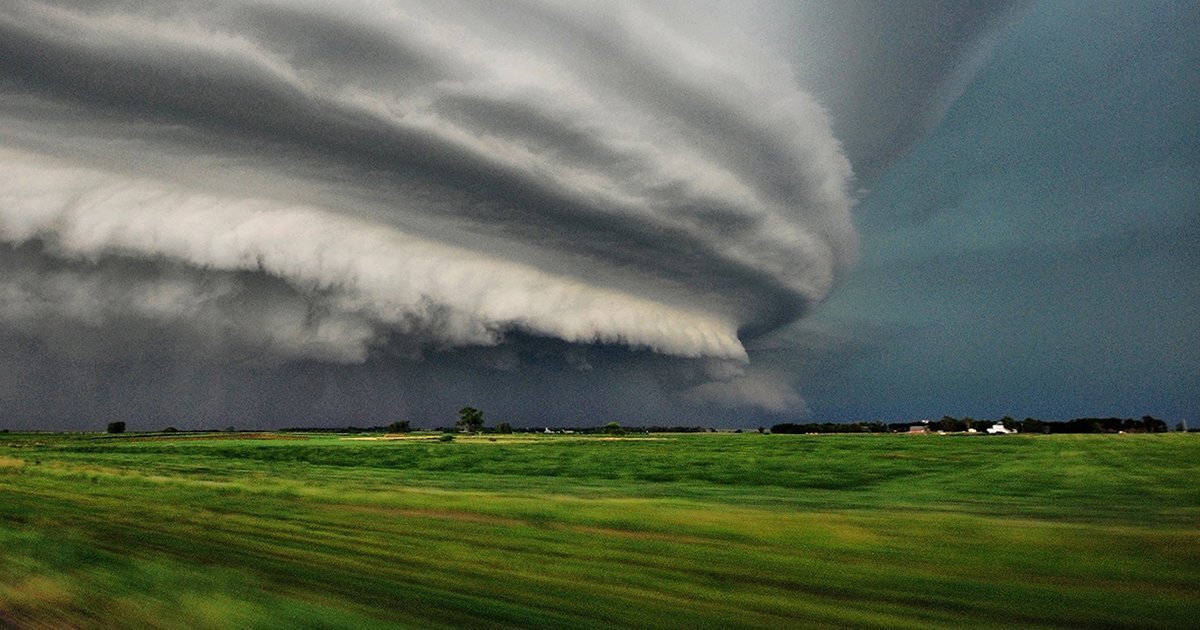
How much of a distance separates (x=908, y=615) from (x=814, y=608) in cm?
125

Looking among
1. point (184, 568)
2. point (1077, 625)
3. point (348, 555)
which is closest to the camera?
point (1077, 625)

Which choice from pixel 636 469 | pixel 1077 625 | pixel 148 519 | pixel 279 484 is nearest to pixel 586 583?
pixel 1077 625

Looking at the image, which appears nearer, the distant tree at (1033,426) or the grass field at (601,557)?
the grass field at (601,557)

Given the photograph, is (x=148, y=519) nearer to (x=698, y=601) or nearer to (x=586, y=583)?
(x=586, y=583)

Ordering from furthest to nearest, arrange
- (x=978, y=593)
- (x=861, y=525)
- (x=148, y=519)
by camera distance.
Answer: (x=148, y=519) < (x=861, y=525) < (x=978, y=593)

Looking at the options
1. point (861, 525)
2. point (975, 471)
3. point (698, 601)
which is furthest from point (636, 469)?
point (698, 601)

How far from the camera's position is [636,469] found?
43.0m

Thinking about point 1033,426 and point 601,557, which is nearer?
point 601,557

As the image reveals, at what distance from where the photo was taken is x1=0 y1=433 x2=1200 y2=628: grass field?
9.66m

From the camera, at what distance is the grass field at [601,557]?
966 centimetres

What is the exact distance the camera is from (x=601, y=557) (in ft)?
45.6

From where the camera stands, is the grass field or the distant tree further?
the distant tree

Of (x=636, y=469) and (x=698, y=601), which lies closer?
(x=698, y=601)

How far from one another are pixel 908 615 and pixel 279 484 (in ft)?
94.6
